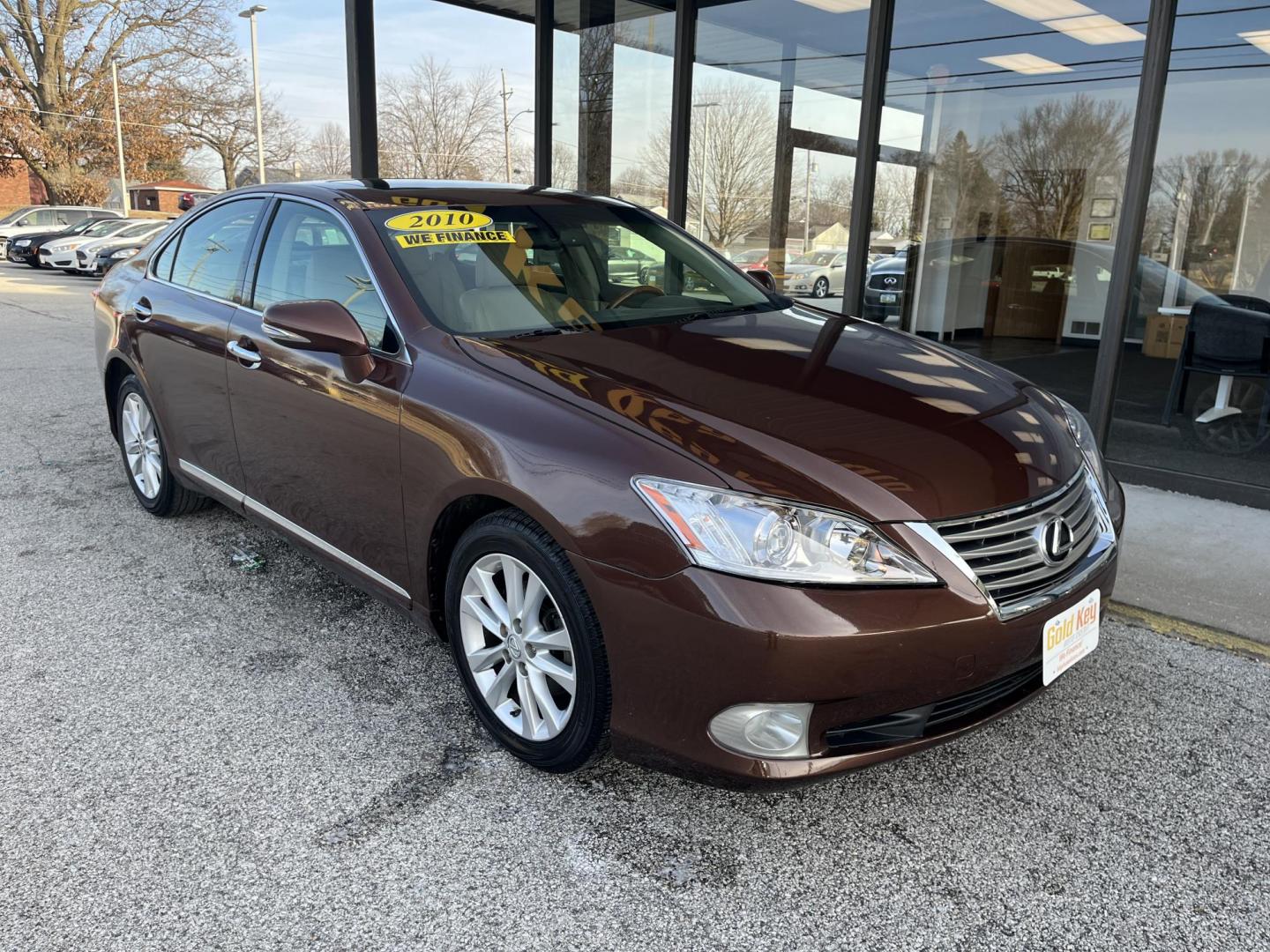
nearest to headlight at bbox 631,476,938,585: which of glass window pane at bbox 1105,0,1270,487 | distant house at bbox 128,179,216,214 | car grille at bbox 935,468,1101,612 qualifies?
car grille at bbox 935,468,1101,612

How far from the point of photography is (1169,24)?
523 centimetres

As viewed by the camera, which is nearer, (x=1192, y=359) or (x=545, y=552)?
(x=545, y=552)

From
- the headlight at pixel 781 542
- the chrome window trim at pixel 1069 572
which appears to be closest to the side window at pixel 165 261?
the headlight at pixel 781 542

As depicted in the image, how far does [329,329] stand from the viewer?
2904 millimetres

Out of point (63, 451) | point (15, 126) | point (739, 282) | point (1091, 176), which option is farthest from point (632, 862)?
point (15, 126)

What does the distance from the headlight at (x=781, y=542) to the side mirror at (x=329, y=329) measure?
4.19 feet

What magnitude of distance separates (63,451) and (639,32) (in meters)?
5.88

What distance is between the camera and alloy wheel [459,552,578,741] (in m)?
2.49

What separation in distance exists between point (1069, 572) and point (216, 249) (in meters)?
3.52

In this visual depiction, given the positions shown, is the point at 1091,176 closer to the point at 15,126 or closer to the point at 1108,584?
the point at 1108,584

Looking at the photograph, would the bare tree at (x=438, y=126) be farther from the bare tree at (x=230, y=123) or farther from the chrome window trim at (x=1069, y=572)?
the bare tree at (x=230, y=123)

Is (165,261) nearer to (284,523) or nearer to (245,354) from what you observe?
(245,354)

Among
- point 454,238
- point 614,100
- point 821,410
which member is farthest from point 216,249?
point 614,100

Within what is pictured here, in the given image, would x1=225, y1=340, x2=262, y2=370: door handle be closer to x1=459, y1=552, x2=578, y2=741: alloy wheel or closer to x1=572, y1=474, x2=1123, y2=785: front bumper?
x1=459, y1=552, x2=578, y2=741: alloy wheel
